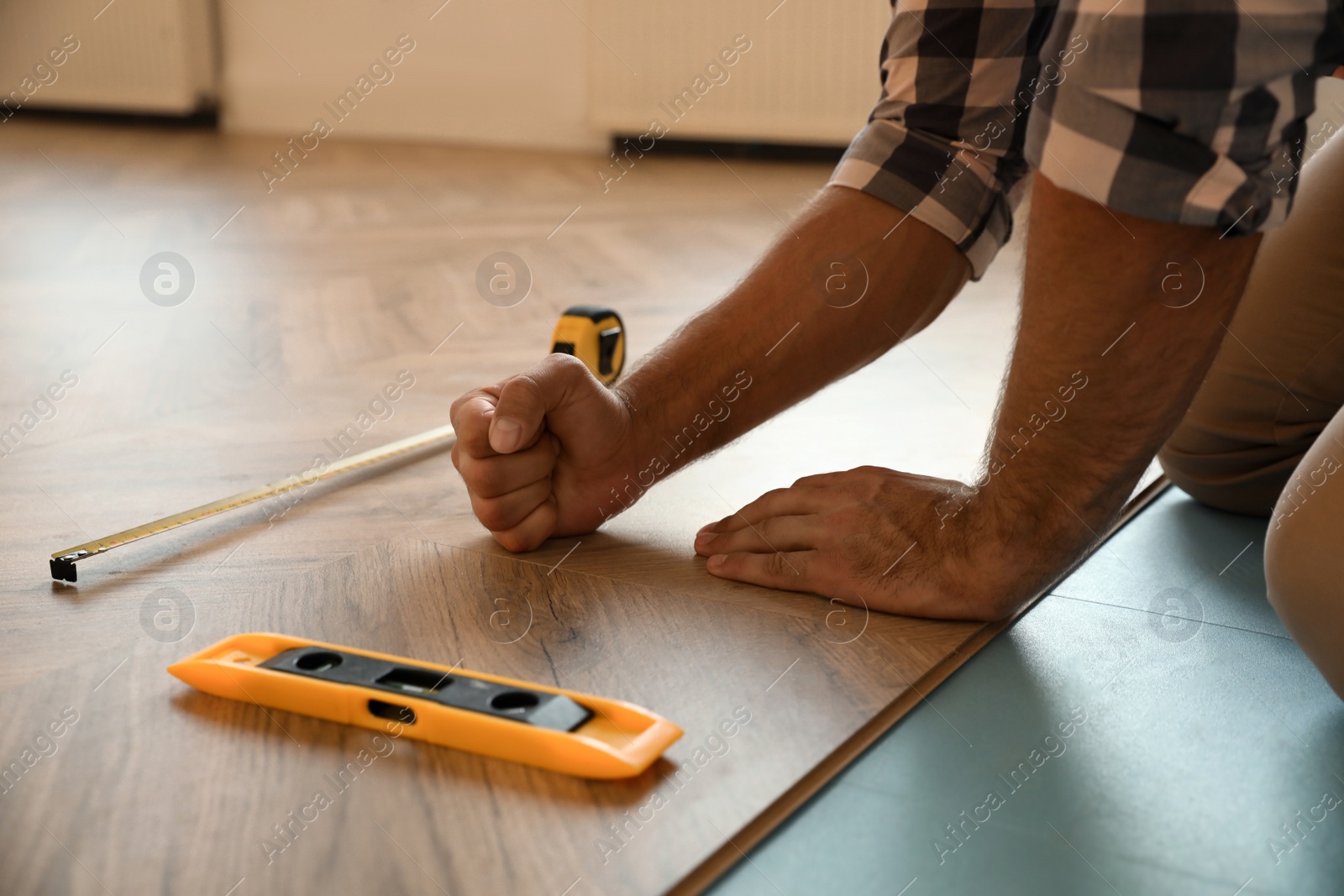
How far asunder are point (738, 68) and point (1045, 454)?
333 centimetres

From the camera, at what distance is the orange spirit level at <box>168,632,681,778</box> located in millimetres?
672

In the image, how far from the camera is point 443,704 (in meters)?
0.70

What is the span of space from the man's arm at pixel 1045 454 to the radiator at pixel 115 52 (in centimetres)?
420

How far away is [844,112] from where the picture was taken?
388 centimetres

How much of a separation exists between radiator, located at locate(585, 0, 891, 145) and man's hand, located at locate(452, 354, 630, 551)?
3.03 m

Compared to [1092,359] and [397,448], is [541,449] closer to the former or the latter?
[397,448]

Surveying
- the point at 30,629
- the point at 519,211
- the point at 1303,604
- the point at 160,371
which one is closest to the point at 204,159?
the point at 519,211

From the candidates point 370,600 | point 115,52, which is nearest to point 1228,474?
point 370,600

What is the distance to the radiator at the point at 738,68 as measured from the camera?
12.5 ft

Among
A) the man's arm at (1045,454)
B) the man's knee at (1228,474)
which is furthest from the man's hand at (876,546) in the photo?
the man's knee at (1228,474)

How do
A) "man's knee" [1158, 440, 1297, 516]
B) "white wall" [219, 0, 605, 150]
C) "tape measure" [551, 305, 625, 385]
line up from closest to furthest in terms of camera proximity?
1. "man's knee" [1158, 440, 1297, 516]
2. "tape measure" [551, 305, 625, 385]
3. "white wall" [219, 0, 605, 150]

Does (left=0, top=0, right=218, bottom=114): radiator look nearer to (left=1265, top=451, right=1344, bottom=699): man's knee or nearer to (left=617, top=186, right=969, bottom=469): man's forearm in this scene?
(left=617, top=186, right=969, bottom=469): man's forearm

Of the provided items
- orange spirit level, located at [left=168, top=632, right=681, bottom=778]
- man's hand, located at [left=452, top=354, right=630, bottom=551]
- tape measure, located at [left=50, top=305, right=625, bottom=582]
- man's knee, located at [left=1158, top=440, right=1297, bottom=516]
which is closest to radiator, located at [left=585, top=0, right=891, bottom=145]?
tape measure, located at [left=50, top=305, right=625, bottom=582]

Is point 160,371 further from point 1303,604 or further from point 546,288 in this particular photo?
point 1303,604
